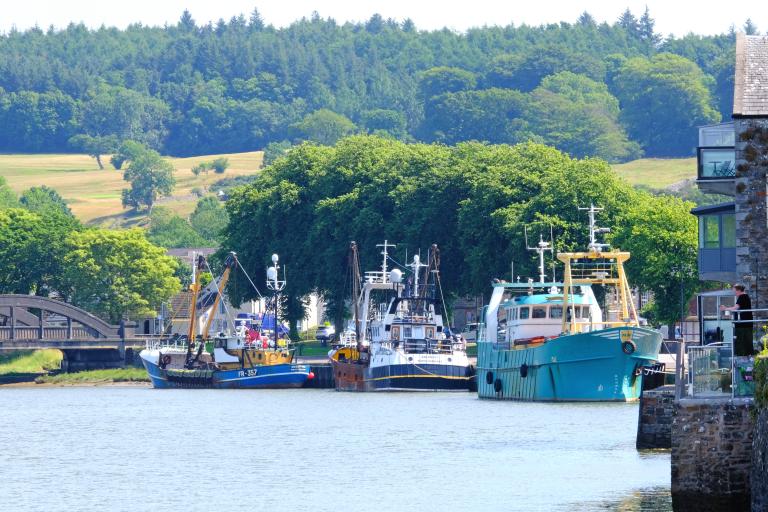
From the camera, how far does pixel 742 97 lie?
142ft

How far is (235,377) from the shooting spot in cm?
12375

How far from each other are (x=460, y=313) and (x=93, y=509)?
127323 millimetres

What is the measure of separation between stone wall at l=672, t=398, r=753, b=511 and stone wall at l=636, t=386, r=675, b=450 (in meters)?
14.2

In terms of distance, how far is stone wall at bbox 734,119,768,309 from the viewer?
42.9m

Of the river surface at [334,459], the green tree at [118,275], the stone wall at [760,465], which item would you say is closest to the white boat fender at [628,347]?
the river surface at [334,459]

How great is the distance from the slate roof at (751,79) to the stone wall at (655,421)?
11292 millimetres

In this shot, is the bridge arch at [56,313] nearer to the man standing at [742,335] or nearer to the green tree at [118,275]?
the green tree at [118,275]

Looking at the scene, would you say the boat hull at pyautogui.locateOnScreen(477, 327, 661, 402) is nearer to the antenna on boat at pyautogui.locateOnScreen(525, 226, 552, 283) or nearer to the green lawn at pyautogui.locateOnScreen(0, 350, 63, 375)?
the antenna on boat at pyautogui.locateOnScreen(525, 226, 552, 283)

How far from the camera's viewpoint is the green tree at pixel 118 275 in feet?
535

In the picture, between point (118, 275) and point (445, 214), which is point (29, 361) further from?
point (445, 214)

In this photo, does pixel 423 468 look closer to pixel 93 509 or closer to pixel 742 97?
pixel 93 509

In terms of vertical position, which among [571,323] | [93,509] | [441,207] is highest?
[441,207]

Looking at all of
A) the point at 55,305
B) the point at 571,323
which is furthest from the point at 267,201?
the point at 571,323

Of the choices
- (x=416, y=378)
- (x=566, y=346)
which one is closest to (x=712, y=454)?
(x=566, y=346)
